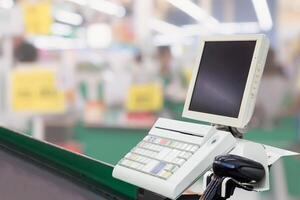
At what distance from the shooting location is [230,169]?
77 cm

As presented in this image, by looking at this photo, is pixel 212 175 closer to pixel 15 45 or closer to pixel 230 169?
pixel 230 169

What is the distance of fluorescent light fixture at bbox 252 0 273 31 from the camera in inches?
115

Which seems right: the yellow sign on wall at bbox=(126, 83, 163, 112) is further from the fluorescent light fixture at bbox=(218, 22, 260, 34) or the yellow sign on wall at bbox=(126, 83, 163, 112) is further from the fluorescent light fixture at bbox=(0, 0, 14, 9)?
the fluorescent light fixture at bbox=(0, 0, 14, 9)

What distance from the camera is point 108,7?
10.7ft

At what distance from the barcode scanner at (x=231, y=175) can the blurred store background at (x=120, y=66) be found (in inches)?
84.4

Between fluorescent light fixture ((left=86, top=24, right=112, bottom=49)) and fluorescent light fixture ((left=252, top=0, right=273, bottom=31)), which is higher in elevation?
fluorescent light fixture ((left=252, top=0, right=273, bottom=31))

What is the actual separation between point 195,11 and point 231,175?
7.91ft

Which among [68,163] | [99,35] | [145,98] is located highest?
[99,35]

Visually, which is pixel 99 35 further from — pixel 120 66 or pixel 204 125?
pixel 204 125

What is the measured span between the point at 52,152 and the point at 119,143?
6.40ft

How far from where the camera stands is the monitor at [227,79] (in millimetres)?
846

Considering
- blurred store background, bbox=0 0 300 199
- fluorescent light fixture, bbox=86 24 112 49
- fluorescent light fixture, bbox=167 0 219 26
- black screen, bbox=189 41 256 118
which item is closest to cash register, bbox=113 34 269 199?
black screen, bbox=189 41 256 118

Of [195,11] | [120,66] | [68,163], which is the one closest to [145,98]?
[120,66]

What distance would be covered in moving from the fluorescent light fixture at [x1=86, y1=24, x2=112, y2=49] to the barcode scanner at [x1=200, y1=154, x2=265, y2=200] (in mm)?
2505
